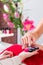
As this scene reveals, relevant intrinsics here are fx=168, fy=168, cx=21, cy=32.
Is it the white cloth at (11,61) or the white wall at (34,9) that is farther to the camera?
the white wall at (34,9)

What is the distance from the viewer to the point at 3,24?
2.86 m

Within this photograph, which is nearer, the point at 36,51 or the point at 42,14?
the point at 36,51

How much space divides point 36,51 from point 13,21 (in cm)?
65

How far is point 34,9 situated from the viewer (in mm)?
2738

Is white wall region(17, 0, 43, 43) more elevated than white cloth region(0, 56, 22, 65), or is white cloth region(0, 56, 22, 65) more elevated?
white cloth region(0, 56, 22, 65)

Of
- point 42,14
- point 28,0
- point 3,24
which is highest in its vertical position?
point 28,0

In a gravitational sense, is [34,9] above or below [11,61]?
below

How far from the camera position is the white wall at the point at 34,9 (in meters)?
2.67

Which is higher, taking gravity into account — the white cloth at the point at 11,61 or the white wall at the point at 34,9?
the white cloth at the point at 11,61

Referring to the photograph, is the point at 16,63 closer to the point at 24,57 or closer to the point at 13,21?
the point at 24,57

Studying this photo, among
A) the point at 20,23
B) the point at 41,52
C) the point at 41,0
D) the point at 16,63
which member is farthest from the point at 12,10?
the point at 41,0

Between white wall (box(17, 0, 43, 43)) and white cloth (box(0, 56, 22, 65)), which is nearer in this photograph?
white cloth (box(0, 56, 22, 65))

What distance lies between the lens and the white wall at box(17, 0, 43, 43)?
105 inches

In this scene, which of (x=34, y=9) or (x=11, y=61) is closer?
(x=11, y=61)
